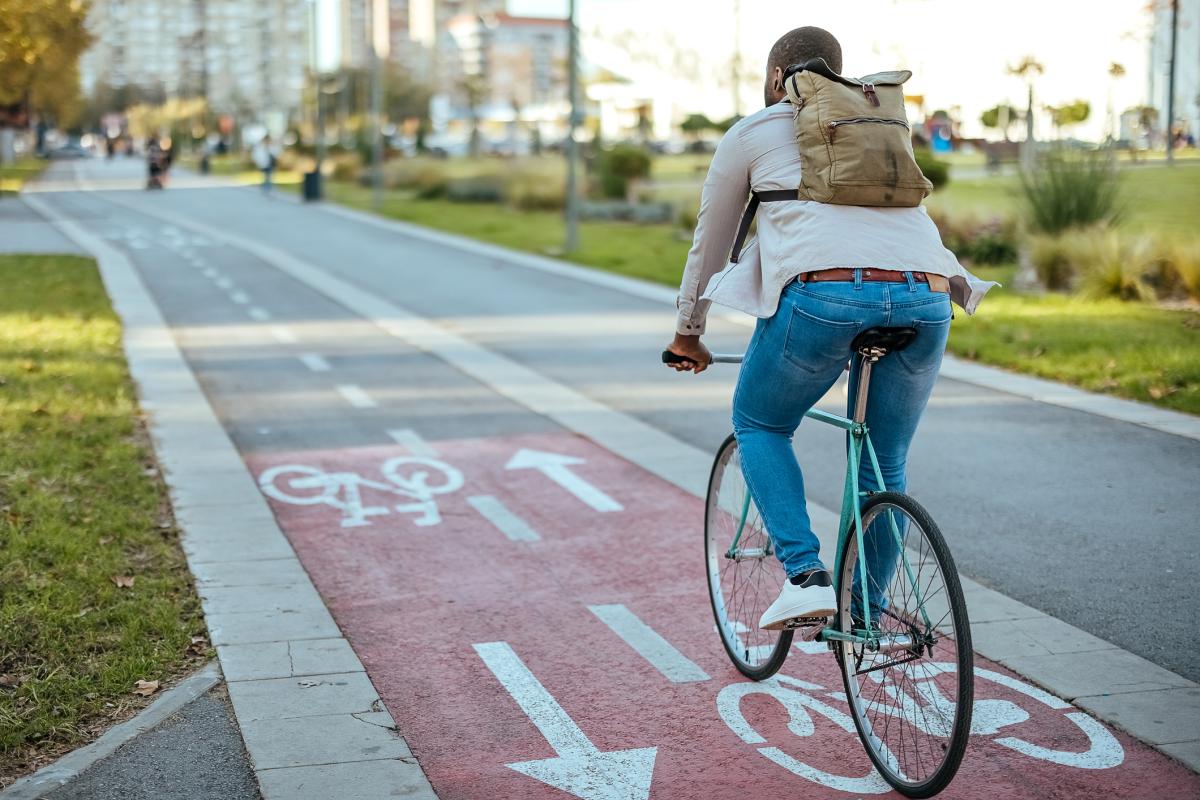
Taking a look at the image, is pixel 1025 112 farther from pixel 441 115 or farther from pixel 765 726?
pixel 441 115

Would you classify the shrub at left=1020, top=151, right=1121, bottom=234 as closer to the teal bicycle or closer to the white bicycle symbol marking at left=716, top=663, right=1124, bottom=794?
the white bicycle symbol marking at left=716, top=663, right=1124, bottom=794

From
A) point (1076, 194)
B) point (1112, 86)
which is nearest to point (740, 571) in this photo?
point (1076, 194)

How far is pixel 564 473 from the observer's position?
8195 millimetres

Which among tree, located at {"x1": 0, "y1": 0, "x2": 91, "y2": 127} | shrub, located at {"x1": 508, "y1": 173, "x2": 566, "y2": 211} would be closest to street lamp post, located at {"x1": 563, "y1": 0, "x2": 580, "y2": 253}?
tree, located at {"x1": 0, "y1": 0, "x2": 91, "y2": 127}

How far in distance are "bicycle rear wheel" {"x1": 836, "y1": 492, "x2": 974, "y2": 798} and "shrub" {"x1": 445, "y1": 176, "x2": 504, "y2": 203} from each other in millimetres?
37041

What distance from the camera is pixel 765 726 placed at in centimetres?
443

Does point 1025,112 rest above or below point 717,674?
above

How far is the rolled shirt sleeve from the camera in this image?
13.1 feet

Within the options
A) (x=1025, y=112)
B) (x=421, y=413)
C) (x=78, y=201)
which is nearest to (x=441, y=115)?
(x=78, y=201)

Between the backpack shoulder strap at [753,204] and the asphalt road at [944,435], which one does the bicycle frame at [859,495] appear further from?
the asphalt road at [944,435]

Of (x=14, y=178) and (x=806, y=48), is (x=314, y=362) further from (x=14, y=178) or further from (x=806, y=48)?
(x=14, y=178)

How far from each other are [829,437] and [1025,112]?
11.9m

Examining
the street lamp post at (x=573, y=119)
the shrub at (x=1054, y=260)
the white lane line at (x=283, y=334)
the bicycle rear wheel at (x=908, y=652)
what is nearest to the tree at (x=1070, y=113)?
the shrub at (x=1054, y=260)

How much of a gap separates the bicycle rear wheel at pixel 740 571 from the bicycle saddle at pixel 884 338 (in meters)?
0.91
